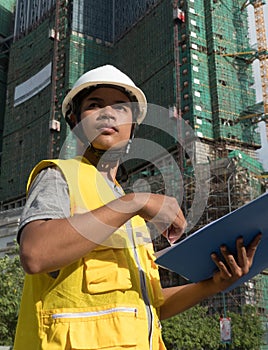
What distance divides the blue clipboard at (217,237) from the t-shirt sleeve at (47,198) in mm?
357

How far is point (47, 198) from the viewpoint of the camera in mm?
1388

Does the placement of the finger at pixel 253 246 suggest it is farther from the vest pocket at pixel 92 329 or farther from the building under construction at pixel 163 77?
the building under construction at pixel 163 77

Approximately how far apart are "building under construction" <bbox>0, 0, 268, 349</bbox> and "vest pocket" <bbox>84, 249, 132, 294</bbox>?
26.4 metres

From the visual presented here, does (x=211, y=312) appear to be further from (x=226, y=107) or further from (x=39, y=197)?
(x=39, y=197)

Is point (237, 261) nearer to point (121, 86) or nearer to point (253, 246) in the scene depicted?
point (253, 246)

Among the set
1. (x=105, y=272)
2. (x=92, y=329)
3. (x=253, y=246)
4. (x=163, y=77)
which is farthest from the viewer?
(x=163, y=77)

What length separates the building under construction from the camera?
36250mm

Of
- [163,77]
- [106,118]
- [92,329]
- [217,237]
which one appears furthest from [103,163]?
[163,77]

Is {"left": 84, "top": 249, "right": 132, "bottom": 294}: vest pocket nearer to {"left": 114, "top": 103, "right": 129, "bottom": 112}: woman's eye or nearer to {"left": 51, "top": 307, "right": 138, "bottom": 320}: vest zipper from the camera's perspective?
{"left": 51, "top": 307, "right": 138, "bottom": 320}: vest zipper

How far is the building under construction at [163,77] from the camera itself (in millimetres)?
36250

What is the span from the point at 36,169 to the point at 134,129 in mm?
546

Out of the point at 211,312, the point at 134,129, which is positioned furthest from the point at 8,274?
the point at 211,312

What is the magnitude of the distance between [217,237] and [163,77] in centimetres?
4796

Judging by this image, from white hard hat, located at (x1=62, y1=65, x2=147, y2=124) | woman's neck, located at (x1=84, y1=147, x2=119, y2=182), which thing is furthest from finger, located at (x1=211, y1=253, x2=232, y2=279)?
white hard hat, located at (x1=62, y1=65, x2=147, y2=124)
